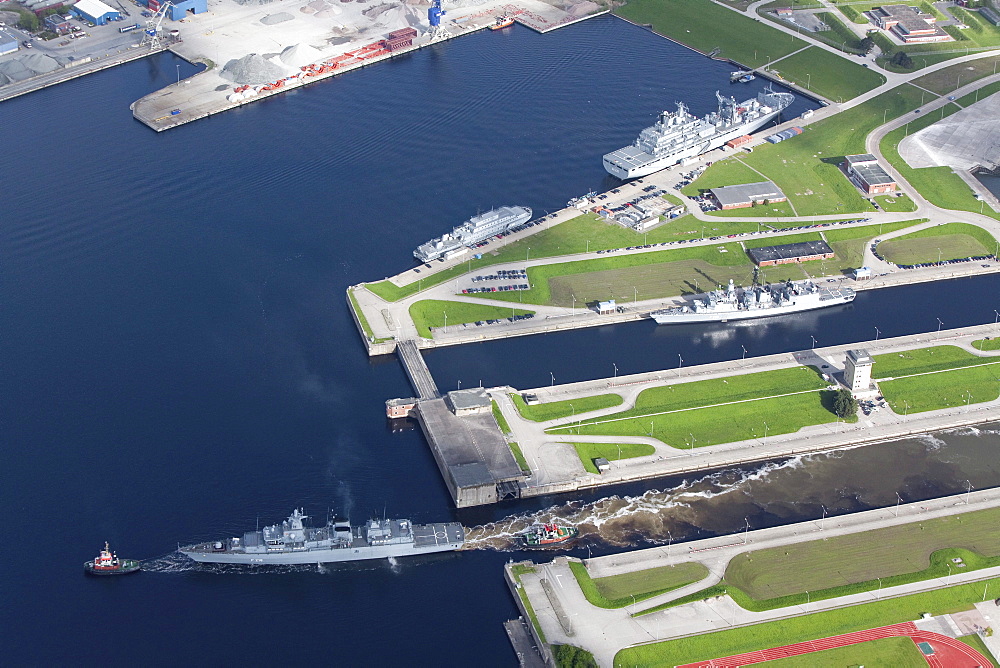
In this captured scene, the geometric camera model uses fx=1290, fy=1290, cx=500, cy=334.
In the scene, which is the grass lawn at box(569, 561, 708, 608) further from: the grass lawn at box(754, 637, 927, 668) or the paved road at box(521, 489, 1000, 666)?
the grass lawn at box(754, 637, 927, 668)

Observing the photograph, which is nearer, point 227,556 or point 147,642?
point 147,642

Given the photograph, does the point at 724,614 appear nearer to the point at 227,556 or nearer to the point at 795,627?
the point at 795,627

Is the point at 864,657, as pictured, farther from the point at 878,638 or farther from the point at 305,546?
the point at 305,546

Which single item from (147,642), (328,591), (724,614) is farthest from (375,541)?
(724,614)

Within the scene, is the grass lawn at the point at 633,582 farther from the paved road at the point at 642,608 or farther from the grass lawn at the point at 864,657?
the grass lawn at the point at 864,657

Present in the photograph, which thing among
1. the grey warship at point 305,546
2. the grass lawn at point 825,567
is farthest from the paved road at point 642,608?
the grey warship at point 305,546

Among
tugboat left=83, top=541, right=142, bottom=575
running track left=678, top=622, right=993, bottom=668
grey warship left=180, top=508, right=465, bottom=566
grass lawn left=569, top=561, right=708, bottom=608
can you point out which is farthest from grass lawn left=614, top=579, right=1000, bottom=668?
tugboat left=83, top=541, right=142, bottom=575
